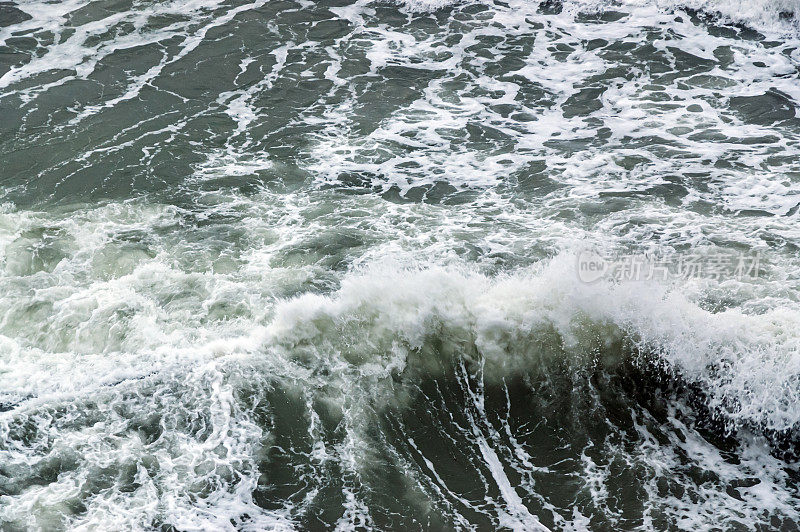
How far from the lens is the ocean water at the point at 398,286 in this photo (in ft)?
21.4

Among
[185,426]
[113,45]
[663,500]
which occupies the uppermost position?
[113,45]

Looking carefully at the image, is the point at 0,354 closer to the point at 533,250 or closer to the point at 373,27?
the point at 533,250

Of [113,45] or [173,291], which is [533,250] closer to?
[173,291]

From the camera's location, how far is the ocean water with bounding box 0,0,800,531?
652 centimetres

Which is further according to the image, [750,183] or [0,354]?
[750,183]

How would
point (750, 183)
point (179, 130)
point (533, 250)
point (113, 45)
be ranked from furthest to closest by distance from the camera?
point (113, 45)
point (179, 130)
point (750, 183)
point (533, 250)

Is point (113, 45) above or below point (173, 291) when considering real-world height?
above

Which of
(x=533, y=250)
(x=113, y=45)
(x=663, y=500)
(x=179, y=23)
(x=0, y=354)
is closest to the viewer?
(x=663, y=500)

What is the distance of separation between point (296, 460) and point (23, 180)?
6.63 metres

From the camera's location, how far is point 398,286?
27.3ft

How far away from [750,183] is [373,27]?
860cm

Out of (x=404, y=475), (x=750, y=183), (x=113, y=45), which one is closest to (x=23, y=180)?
(x=113, y=45)

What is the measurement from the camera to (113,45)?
1550 cm

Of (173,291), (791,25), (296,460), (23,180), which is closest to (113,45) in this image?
(23,180)
